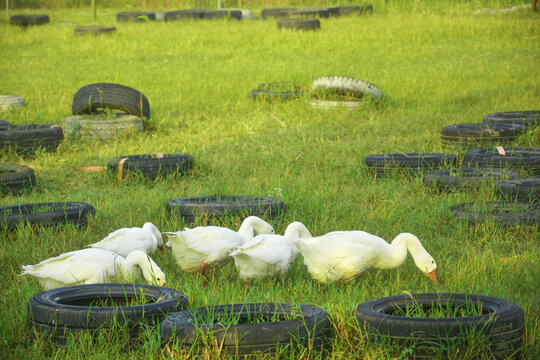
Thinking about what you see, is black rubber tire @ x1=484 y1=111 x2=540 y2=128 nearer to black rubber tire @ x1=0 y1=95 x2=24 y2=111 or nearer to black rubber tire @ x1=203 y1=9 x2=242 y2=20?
black rubber tire @ x1=0 y1=95 x2=24 y2=111

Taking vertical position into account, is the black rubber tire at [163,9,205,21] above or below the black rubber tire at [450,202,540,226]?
above

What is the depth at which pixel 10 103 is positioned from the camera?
12.5 meters

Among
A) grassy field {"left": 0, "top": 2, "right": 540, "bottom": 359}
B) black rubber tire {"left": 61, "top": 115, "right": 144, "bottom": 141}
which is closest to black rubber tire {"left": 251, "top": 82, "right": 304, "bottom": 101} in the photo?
grassy field {"left": 0, "top": 2, "right": 540, "bottom": 359}

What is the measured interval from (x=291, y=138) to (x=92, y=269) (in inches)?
224

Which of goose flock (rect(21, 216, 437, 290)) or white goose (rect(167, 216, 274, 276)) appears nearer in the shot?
goose flock (rect(21, 216, 437, 290))

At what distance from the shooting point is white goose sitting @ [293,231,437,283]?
4285 mm

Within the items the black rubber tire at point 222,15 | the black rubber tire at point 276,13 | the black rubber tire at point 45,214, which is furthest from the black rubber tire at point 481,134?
the black rubber tire at point 276,13

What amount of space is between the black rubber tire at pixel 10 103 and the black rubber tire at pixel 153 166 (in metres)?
5.37

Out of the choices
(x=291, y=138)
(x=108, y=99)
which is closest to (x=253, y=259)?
(x=291, y=138)

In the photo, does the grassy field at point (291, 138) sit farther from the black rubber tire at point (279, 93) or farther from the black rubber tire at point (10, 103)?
the black rubber tire at point (279, 93)

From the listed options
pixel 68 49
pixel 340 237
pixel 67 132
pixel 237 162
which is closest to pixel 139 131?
pixel 67 132

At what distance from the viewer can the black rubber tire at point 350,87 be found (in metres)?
11.7

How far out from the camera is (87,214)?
5867mm

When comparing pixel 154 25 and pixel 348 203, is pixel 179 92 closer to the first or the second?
pixel 348 203
